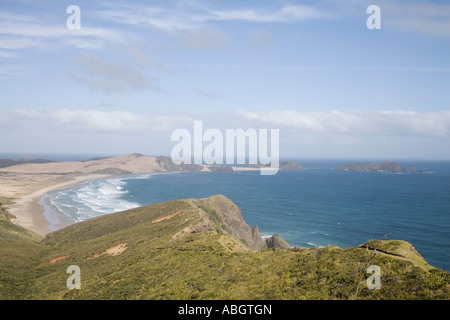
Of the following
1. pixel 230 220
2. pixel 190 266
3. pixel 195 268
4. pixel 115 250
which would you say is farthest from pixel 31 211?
pixel 195 268

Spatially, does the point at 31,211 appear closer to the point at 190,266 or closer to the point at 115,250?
the point at 115,250

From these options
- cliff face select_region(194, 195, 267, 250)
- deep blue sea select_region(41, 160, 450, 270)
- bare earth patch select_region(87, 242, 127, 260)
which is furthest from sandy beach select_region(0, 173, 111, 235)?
cliff face select_region(194, 195, 267, 250)

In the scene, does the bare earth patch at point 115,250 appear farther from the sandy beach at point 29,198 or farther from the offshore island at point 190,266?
the sandy beach at point 29,198

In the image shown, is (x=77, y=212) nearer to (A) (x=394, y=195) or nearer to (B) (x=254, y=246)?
(B) (x=254, y=246)

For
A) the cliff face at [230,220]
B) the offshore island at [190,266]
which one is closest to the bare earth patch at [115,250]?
the offshore island at [190,266]

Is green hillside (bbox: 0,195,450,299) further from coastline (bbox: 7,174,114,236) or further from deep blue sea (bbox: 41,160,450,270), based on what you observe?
deep blue sea (bbox: 41,160,450,270)
